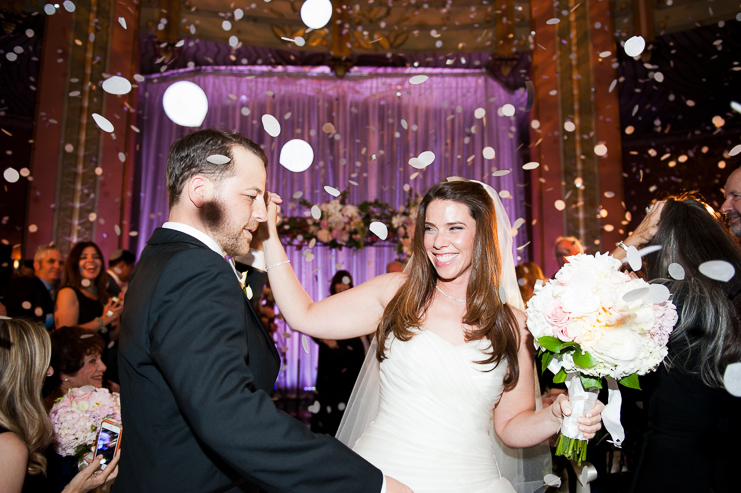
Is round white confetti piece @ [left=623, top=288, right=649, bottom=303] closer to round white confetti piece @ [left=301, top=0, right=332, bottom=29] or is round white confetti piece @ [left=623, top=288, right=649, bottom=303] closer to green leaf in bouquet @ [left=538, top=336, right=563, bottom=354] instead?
green leaf in bouquet @ [left=538, top=336, right=563, bottom=354]

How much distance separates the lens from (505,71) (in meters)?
7.93

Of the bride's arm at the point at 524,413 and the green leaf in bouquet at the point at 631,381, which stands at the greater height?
the green leaf in bouquet at the point at 631,381

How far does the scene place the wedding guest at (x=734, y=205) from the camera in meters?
2.80

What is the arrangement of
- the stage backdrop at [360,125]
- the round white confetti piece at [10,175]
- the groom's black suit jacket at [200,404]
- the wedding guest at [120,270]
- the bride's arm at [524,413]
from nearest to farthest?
the groom's black suit jacket at [200,404] → the bride's arm at [524,413] → the round white confetti piece at [10,175] → the wedding guest at [120,270] → the stage backdrop at [360,125]

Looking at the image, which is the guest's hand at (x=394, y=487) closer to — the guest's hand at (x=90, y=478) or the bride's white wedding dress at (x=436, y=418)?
the bride's white wedding dress at (x=436, y=418)

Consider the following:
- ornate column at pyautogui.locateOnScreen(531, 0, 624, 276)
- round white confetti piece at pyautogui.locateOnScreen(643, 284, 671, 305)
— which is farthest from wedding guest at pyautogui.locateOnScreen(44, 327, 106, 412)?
ornate column at pyautogui.locateOnScreen(531, 0, 624, 276)

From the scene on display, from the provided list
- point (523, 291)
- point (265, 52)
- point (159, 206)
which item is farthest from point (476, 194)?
point (159, 206)

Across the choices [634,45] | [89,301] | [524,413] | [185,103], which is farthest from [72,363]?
[185,103]

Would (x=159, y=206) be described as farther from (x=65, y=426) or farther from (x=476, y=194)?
(x=476, y=194)

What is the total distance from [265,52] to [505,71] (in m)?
3.58

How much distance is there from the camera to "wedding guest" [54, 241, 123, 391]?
13.0 feet

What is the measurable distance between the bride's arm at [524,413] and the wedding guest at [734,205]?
4.44 ft

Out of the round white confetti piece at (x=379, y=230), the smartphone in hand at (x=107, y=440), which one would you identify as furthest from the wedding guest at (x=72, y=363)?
the round white confetti piece at (x=379, y=230)

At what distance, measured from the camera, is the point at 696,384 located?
2.04 meters
